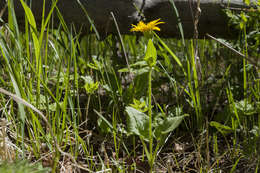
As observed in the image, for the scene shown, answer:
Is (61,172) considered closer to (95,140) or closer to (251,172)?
(95,140)

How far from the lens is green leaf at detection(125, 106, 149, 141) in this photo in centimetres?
106

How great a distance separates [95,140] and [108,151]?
3.3 inches

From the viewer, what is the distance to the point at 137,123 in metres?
1.07

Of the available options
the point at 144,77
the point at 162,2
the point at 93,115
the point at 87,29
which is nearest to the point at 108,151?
the point at 93,115

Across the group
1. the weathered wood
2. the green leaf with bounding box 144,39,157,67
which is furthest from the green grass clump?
the weathered wood

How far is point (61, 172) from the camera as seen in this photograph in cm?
102

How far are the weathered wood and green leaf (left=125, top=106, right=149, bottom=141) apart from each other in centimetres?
62

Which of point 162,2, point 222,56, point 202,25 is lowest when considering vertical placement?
point 222,56

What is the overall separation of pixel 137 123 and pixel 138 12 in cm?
71

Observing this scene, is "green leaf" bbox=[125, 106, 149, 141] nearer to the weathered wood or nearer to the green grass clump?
the green grass clump

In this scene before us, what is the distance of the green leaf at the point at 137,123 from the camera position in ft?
3.48

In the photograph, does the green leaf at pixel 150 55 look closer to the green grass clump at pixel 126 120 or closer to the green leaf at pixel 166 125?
the green grass clump at pixel 126 120

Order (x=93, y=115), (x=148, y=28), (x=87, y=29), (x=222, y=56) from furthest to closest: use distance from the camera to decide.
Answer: (x=222, y=56) → (x=87, y=29) → (x=93, y=115) → (x=148, y=28)

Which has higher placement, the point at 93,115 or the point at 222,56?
the point at 222,56
